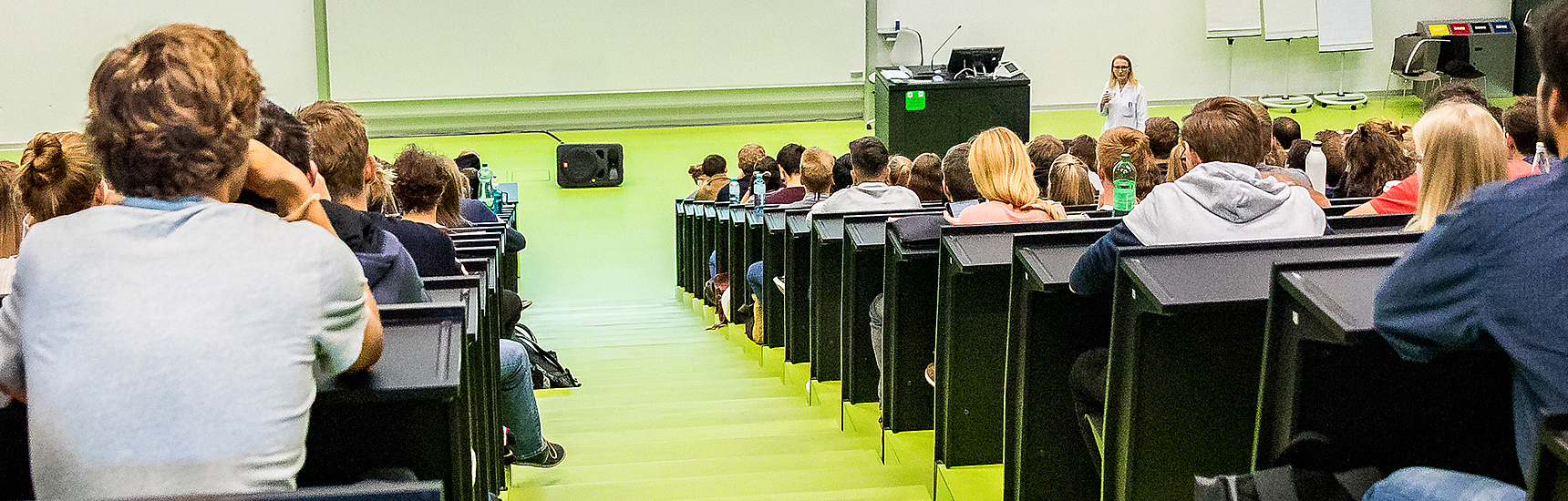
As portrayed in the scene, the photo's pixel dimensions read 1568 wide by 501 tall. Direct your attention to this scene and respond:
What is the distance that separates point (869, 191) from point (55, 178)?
282cm

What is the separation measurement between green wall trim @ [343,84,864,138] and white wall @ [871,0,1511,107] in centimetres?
167

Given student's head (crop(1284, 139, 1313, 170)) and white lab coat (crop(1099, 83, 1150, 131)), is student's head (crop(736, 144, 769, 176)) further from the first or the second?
white lab coat (crop(1099, 83, 1150, 131))

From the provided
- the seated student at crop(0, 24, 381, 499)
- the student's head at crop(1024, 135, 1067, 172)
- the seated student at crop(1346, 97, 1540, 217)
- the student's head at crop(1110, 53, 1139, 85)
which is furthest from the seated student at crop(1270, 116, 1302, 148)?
the seated student at crop(0, 24, 381, 499)

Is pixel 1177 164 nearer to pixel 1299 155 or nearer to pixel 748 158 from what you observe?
pixel 1299 155

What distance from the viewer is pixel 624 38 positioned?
41.2ft

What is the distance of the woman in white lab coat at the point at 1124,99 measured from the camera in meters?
10.3

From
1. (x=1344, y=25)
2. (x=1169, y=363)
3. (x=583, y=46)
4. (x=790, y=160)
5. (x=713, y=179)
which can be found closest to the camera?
(x=1169, y=363)

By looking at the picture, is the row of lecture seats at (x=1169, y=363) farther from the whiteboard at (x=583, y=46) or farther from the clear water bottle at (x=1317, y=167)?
the whiteboard at (x=583, y=46)

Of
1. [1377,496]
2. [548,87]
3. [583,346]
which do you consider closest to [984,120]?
[548,87]

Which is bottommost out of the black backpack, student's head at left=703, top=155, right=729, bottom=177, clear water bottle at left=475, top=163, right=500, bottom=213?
the black backpack

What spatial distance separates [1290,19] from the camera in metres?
13.0

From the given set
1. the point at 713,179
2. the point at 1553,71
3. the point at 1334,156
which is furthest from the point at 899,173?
the point at 1553,71

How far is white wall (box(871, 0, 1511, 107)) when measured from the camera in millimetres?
13125

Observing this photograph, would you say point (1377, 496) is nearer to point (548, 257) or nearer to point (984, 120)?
point (548, 257)
